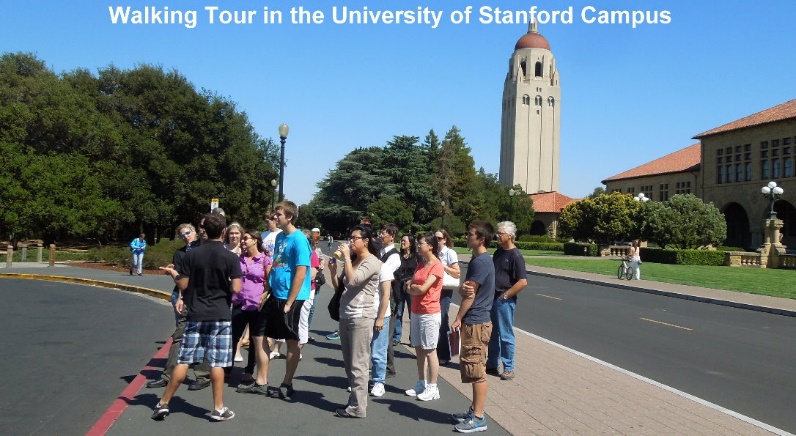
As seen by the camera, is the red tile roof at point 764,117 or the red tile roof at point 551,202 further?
the red tile roof at point 551,202

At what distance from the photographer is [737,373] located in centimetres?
899

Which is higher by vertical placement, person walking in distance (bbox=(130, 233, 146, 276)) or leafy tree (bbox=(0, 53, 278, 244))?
leafy tree (bbox=(0, 53, 278, 244))

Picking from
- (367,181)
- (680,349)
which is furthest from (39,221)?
(367,181)

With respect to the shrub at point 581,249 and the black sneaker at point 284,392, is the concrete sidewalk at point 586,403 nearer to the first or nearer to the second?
the black sneaker at point 284,392

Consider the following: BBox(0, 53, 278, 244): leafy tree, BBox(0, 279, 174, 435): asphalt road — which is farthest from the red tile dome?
BBox(0, 279, 174, 435): asphalt road

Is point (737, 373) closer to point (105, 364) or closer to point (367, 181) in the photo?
point (105, 364)

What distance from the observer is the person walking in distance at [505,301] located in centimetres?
804

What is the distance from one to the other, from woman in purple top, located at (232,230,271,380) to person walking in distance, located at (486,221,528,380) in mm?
2634

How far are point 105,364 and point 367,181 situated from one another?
77.9 meters

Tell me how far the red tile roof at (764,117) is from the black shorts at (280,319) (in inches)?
2291

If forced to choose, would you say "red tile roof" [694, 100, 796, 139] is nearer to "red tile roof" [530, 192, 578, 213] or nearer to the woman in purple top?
"red tile roof" [530, 192, 578, 213]

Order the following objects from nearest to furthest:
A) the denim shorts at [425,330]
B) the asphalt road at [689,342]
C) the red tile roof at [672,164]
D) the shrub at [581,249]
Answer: the denim shorts at [425,330] < the asphalt road at [689,342] < the shrub at [581,249] < the red tile roof at [672,164]

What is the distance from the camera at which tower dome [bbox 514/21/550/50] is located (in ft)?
402

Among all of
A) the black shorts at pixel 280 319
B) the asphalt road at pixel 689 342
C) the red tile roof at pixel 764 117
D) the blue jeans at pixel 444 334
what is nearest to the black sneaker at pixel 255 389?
the black shorts at pixel 280 319
